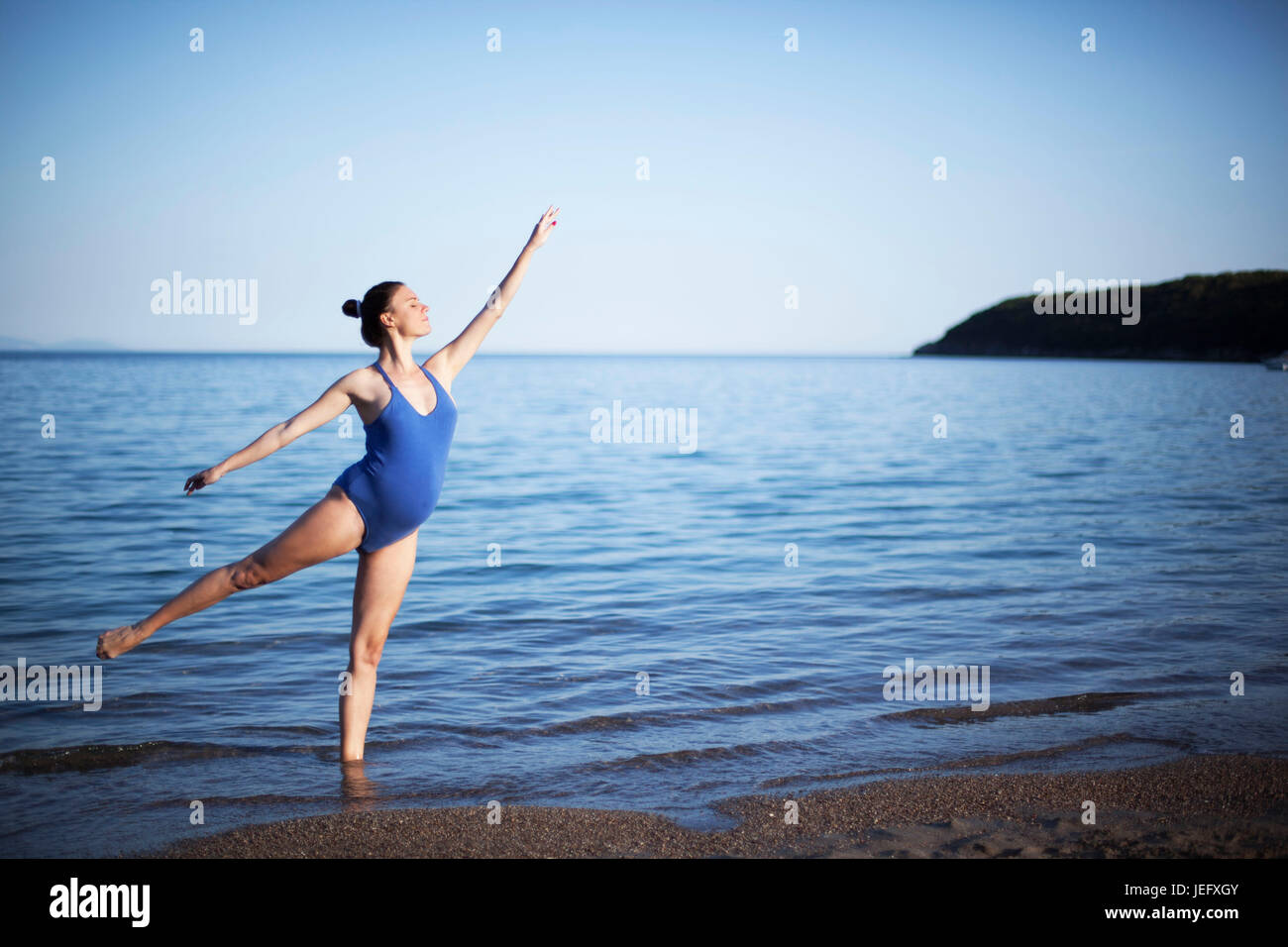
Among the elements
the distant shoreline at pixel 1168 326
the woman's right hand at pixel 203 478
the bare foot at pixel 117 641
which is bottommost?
the bare foot at pixel 117 641

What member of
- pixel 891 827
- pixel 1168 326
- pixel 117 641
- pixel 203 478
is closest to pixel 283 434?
pixel 203 478

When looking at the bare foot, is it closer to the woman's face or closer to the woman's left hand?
the woman's face

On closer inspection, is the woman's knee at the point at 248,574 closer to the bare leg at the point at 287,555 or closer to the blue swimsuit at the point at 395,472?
the bare leg at the point at 287,555

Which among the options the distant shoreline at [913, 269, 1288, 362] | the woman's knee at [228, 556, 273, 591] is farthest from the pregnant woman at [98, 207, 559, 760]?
the distant shoreline at [913, 269, 1288, 362]

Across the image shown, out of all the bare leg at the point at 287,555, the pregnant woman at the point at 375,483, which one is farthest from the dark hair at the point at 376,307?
the bare leg at the point at 287,555

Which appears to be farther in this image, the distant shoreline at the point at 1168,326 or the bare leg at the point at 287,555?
the distant shoreline at the point at 1168,326

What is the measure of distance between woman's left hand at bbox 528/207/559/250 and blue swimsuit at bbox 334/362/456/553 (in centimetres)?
124

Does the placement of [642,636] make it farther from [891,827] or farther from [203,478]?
[203,478]

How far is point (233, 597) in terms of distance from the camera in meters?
10.4

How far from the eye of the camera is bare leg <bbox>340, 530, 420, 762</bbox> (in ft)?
16.4

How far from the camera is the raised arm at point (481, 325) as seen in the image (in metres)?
5.11

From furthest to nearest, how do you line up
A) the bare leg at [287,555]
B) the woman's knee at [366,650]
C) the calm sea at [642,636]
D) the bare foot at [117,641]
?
the calm sea at [642,636]
the woman's knee at [366,650]
the bare foot at [117,641]
the bare leg at [287,555]

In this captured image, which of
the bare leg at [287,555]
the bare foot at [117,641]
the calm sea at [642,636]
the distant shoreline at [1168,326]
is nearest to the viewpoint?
the bare leg at [287,555]
